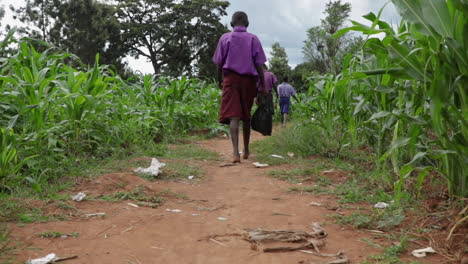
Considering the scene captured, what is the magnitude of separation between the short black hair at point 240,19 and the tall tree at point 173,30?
83.2 ft

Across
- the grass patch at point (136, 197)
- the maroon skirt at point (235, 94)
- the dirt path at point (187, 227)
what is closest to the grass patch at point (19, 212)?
the dirt path at point (187, 227)

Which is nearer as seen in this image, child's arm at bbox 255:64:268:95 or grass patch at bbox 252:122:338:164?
grass patch at bbox 252:122:338:164

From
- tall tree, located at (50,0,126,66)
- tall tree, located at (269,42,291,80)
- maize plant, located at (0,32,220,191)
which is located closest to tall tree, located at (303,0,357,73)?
tall tree, located at (269,42,291,80)

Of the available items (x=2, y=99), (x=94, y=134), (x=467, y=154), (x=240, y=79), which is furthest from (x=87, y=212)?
(x=240, y=79)

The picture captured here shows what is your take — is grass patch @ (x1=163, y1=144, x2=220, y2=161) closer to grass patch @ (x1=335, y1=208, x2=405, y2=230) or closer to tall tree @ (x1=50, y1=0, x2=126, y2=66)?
grass patch @ (x1=335, y1=208, x2=405, y2=230)

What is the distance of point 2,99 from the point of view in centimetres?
343

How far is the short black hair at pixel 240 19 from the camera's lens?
500cm

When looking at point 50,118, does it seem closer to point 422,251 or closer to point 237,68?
point 237,68

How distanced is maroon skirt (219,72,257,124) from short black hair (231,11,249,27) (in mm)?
588

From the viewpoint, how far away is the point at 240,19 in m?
5.01

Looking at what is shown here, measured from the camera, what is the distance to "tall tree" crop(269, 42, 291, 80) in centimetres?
3039

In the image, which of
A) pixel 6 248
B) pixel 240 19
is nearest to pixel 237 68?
pixel 240 19

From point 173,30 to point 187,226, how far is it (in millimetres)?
29173

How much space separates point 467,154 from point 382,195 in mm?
835
